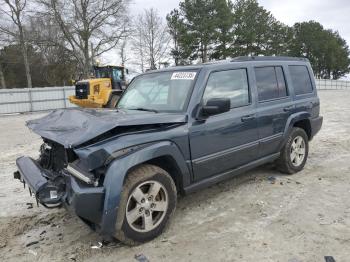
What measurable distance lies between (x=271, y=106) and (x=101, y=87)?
1351cm

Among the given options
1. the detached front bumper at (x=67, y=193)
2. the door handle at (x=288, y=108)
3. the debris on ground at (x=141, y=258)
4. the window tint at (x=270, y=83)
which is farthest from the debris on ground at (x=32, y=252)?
the door handle at (x=288, y=108)

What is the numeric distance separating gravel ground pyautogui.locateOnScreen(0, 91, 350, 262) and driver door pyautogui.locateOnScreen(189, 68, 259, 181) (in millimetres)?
550

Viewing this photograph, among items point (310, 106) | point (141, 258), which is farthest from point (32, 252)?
point (310, 106)

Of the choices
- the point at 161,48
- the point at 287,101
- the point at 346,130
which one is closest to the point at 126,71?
the point at 346,130

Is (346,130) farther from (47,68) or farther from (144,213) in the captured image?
(47,68)

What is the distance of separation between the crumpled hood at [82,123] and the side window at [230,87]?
24.8 inches

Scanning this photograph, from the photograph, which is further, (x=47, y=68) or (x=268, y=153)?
(x=47, y=68)

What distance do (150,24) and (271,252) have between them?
46270 mm

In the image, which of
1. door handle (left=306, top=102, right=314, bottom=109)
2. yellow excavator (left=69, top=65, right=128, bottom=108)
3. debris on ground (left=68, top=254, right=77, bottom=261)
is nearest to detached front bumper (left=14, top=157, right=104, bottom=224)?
debris on ground (left=68, top=254, right=77, bottom=261)

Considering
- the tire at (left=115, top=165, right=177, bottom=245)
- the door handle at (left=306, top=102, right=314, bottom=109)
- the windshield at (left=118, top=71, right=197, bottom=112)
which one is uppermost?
the windshield at (left=118, top=71, right=197, bottom=112)

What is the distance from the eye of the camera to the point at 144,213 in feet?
12.3

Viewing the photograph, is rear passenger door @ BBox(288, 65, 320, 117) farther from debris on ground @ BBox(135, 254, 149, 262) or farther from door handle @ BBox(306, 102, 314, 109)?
debris on ground @ BBox(135, 254, 149, 262)

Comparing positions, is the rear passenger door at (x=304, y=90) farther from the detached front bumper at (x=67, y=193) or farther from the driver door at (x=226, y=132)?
the detached front bumper at (x=67, y=193)

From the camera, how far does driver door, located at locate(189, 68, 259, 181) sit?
13.9 feet
